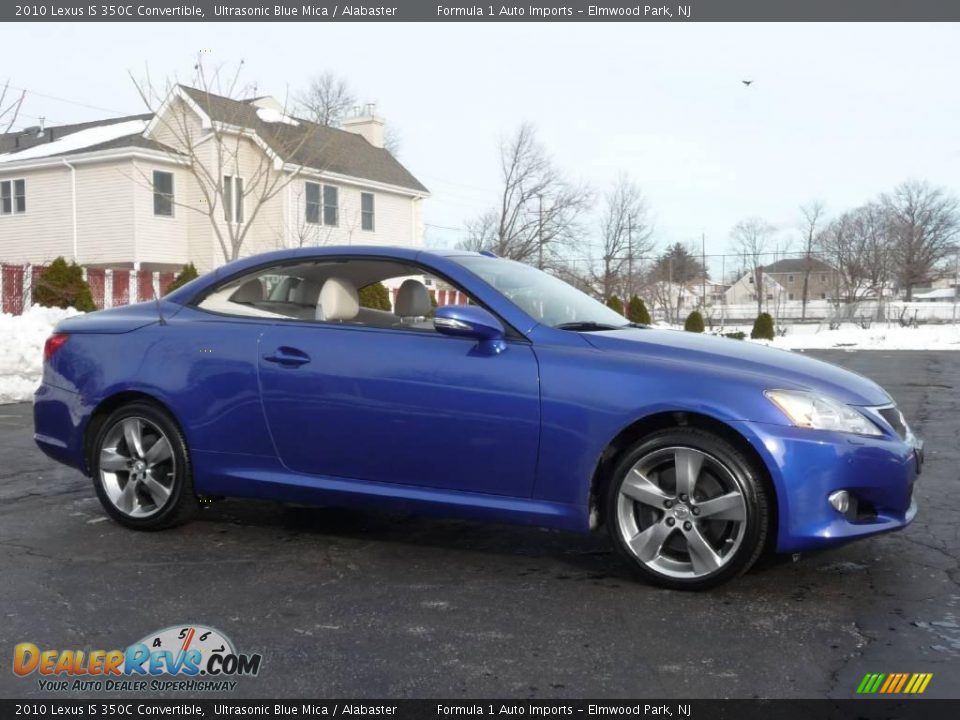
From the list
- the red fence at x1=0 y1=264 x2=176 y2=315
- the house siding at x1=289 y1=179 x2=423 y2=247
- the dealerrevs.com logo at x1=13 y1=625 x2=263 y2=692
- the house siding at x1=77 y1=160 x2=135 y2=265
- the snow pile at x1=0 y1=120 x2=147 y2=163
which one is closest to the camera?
the dealerrevs.com logo at x1=13 y1=625 x2=263 y2=692

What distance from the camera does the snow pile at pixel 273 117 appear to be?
30.5 meters

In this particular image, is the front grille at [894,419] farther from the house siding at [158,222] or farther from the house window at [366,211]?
the house window at [366,211]

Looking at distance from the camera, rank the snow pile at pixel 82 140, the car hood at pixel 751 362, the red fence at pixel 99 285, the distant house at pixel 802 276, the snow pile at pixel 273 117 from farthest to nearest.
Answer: the distant house at pixel 802 276 < the snow pile at pixel 273 117 < the snow pile at pixel 82 140 < the red fence at pixel 99 285 < the car hood at pixel 751 362

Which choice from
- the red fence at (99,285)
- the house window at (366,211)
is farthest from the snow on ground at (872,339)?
the red fence at (99,285)

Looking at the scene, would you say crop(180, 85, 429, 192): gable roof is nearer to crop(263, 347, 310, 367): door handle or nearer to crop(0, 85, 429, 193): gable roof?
crop(0, 85, 429, 193): gable roof

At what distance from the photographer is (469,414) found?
4336 mm

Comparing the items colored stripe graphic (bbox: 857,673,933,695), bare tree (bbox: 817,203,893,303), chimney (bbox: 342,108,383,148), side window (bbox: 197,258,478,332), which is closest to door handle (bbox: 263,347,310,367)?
side window (bbox: 197,258,478,332)

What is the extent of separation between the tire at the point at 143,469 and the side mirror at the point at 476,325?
1.69m

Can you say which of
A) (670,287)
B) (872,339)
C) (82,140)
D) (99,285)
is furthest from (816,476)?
(670,287)

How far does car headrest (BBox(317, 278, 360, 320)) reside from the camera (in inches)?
195
